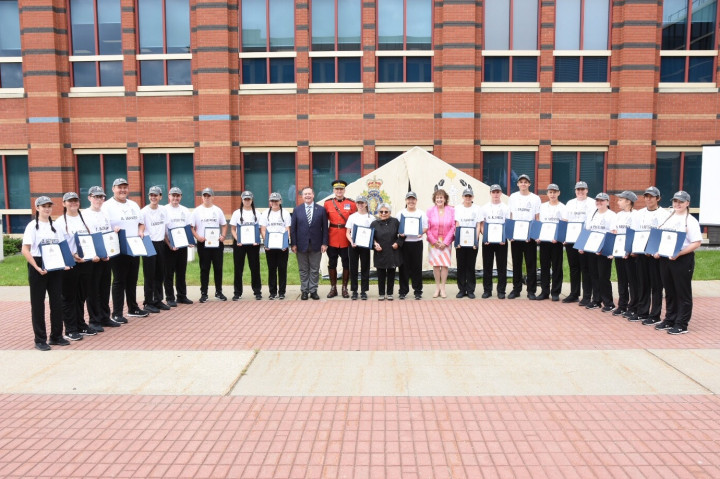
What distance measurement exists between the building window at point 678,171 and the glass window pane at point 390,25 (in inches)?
350

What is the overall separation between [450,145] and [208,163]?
24.4ft

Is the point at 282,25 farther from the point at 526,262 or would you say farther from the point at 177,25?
the point at 526,262

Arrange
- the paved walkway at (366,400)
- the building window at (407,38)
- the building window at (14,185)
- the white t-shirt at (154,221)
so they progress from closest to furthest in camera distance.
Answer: the paved walkway at (366,400) < the white t-shirt at (154,221) < the building window at (407,38) < the building window at (14,185)

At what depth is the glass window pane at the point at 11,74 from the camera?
17.1 m

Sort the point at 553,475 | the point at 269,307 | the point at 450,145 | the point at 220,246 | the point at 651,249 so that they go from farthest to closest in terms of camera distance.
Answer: the point at 450,145, the point at 220,246, the point at 269,307, the point at 651,249, the point at 553,475

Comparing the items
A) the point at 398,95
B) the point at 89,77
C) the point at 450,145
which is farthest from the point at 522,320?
the point at 89,77

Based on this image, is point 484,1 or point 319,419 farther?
point 484,1

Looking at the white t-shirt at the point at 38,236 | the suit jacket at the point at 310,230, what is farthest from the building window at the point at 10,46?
the white t-shirt at the point at 38,236

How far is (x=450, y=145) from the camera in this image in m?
16.3

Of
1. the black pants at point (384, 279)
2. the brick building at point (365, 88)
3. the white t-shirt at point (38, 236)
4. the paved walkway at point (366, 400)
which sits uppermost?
the brick building at point (365, 88)

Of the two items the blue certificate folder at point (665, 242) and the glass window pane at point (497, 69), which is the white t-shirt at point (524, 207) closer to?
the blue certificate folder at point (665, 242)

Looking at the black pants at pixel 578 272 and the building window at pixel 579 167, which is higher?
the building window at pixel 579 167

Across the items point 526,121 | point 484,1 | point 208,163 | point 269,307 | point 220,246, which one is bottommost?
point 269,307

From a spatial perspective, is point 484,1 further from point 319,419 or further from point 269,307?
point 319,419
